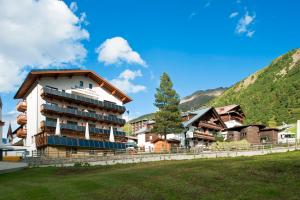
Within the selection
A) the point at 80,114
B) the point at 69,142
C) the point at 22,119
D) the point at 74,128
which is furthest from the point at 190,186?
the point at 22,119

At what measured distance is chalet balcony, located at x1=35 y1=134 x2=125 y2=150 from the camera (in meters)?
63.9

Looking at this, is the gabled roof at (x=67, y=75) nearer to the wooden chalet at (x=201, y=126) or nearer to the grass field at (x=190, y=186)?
the wooden chalet at (x=201, y=126)

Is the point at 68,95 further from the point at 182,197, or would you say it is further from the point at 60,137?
the point at 182,197

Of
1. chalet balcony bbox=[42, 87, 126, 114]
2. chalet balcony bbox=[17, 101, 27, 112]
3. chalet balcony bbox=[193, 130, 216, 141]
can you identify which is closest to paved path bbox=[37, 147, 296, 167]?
chalet balcony bbox=[42, 87, 126, 114]

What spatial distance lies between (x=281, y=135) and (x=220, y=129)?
15.3 m

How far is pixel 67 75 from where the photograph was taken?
75.0m

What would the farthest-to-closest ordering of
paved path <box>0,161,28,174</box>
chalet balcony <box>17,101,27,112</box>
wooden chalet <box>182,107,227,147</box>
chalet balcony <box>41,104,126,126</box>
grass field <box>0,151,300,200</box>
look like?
wooden chalet <box>182,107,227,147</box>, chalet balcony <box>17,101,27,112</box>, chalet balcony <box>41,104,126,126</box>, paved path <box>0,161,28,174</box>, grass field <box>0,151,300,200</box>

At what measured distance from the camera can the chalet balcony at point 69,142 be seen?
63.9 metres

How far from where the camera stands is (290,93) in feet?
376

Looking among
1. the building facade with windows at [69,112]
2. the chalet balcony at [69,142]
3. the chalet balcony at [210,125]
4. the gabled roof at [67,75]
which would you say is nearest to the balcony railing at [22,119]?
the building facade with windows at [69,112]

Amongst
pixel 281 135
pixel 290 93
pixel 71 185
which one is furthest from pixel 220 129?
pixel 71 185

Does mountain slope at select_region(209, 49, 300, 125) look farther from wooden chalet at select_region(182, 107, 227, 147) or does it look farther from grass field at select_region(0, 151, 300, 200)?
grass field at select_region(0, 151, 300, 200)

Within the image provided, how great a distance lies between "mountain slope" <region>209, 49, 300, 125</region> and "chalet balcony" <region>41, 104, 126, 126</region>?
43670 mm

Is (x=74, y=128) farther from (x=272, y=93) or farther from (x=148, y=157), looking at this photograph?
(x=272, y=93)
